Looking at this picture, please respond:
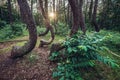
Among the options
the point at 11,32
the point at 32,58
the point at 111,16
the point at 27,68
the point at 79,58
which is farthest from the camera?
the point at 111,16

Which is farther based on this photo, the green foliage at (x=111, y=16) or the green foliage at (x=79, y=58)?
the green foliage at (x=111, y=16)

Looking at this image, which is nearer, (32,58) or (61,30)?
(32,58)

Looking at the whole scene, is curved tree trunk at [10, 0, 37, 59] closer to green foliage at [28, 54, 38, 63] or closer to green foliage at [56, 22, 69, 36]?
green foliage at [28, 54, 38, 63]

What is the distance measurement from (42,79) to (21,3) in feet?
10.7

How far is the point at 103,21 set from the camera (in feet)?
62.4

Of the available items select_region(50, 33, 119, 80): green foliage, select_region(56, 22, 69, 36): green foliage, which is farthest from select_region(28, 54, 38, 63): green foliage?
select_region(56, 22, 69, 36): green foliage

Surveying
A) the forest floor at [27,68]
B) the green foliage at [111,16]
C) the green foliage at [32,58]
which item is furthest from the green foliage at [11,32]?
the green foliage at [111,16]

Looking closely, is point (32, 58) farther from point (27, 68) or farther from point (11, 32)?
point (11, 32)

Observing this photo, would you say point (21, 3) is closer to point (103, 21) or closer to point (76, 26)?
point (76, 26)

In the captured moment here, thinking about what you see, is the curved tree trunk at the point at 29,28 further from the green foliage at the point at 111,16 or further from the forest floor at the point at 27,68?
the green foliage at the point at 111,16

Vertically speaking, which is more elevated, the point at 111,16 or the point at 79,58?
the point at 111,16

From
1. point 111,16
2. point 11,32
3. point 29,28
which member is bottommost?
point 11,32

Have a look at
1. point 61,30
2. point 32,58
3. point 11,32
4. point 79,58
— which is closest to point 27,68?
point 32,58

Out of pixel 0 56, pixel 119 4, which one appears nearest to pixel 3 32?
pixel 0 56
